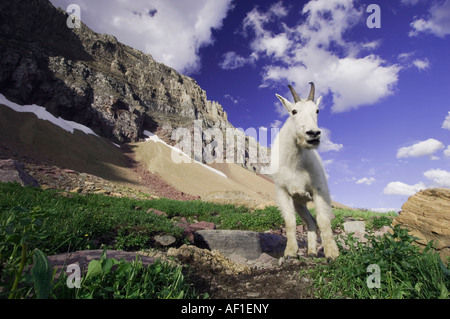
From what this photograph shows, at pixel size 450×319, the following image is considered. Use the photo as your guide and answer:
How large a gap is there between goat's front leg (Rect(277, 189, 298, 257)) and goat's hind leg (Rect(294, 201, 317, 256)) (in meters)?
0.46

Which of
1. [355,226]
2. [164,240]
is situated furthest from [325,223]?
[355,226]

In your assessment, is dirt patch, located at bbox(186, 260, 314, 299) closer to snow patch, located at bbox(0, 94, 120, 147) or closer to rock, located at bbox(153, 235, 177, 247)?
rock, located at bbox(153, 235, 177, 247)

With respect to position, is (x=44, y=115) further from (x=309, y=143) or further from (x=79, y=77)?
(x=309, y=143)

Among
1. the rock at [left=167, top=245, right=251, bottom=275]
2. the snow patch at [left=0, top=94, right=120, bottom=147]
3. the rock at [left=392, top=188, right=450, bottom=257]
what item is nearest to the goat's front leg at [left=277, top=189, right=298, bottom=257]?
the rock at [left=167, top=245, right=251, bottom=275]

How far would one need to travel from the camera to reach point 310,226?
16.1 ft

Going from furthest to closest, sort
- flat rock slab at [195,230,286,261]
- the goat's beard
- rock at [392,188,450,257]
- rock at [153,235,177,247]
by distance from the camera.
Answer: flat rock slab at [195,230,286,261] → rock at [153,235,177,247] → the goat's beard → rock at [392,188,450,257]

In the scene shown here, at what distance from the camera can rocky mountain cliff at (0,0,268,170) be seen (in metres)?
37.1

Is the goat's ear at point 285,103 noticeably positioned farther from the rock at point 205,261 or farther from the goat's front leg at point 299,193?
the rock at point 205,261

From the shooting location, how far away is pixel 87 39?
57594 millimetres

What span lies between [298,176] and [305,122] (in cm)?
107
